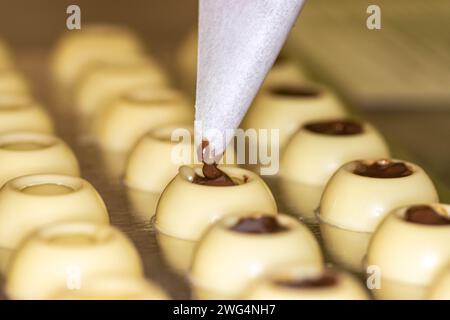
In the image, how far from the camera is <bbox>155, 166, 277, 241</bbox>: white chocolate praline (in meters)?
1.32

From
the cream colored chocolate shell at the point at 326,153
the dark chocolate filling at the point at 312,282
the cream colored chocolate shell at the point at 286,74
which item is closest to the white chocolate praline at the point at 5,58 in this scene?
the cream colored chocolate shell at the point at 286,74

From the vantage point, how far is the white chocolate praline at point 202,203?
1318mm

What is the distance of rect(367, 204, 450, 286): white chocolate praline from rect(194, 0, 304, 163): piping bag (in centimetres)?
24

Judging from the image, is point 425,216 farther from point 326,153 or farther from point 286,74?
point 286,74

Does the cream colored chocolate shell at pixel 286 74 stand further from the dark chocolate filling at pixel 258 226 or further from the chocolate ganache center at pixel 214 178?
the dark chocolate filling at pixel 258 226

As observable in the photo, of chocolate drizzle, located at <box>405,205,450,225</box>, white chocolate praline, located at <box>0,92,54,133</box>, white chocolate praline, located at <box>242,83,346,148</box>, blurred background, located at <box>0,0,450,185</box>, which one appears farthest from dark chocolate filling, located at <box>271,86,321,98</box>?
chocolate drizzle, located at <box>405,205,450,225</box>

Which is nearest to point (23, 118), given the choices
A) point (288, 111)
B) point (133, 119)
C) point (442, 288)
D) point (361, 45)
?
point (133, 119)

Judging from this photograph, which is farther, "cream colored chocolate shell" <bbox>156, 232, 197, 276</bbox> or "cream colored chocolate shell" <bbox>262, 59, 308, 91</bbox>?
"cream colored chocolate shell" <bbox>262, 59, 308, 91</bbox>

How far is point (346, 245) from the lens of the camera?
4.47ft

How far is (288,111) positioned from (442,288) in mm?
808

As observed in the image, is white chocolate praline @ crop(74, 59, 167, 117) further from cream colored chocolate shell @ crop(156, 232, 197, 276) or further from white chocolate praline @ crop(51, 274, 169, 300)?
white chocolate praline @ crop(51, 274, 169, 300)

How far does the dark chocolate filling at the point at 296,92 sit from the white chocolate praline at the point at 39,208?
0.67 metres

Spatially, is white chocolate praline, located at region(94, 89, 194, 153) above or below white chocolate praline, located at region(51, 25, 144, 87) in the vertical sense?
below
